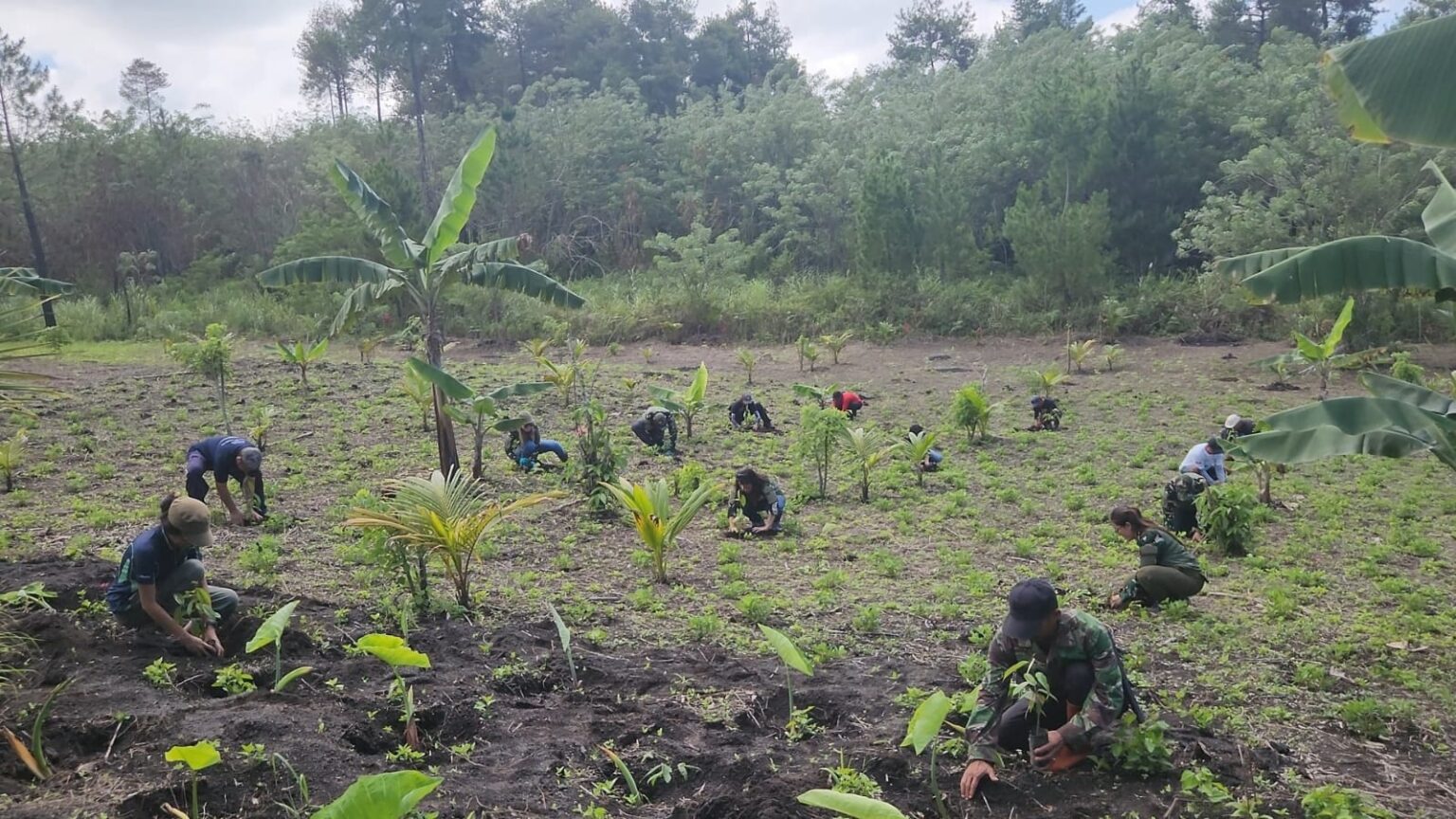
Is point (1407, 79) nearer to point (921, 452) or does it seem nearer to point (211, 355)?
point (921, 452)

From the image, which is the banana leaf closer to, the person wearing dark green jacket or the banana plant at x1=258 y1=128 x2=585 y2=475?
the person wearing dark green jacket

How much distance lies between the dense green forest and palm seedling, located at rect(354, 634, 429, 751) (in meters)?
18.4

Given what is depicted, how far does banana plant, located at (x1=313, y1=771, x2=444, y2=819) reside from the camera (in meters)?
3.17

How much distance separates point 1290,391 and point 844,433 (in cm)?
976

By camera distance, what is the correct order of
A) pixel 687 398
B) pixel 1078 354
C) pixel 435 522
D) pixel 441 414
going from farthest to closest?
pixel 1078 354 < pixel 687 398 < pixel 441 414 < pixel 435 522

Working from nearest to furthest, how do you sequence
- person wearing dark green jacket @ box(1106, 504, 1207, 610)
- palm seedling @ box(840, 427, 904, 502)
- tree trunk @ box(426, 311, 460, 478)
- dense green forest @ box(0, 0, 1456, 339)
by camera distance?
person wearing dark green jacket @ box(1106, 504, 1207, 610), tree trunk @ box(426, 311, 460, 478), palm seedling @ box(840, 427, 904, 502), dense green forest @ box(0, 0, 1456, 339)

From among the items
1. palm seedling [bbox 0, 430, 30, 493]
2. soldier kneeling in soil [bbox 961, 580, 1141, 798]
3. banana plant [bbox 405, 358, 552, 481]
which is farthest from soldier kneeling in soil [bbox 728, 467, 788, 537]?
palm seedling [bbox 0, 430, 30, 493]

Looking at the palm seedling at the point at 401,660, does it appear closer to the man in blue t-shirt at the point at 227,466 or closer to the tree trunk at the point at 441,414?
the man in blue t-shirt at the point at 227,466

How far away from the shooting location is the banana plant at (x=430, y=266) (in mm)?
9891

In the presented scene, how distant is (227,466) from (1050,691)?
7.35 metres

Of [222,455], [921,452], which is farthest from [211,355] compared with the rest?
[921,452]

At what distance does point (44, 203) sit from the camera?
31.8 metres

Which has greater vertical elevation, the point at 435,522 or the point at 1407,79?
the point at 1407,79

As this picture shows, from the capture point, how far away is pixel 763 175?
34281 millimetres
